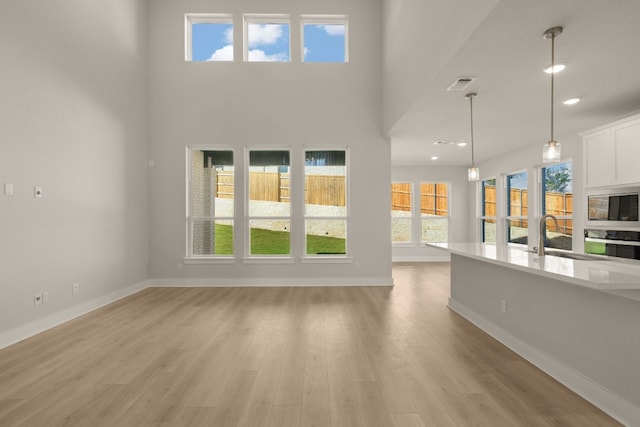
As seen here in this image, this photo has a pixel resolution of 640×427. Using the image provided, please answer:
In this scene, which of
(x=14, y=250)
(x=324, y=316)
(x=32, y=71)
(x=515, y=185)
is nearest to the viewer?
(x=14, y=250)

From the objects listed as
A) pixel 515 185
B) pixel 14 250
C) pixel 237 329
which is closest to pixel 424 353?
pixel 237 329

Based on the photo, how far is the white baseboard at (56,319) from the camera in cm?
332

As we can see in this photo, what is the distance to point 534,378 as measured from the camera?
8.36 feet

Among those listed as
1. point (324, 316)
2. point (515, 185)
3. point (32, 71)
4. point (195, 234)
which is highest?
point (32, 71)

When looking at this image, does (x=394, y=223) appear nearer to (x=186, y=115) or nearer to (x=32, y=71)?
(x=186, y=115)

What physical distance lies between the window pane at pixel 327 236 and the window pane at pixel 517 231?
3.98 m

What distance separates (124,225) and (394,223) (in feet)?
21.6

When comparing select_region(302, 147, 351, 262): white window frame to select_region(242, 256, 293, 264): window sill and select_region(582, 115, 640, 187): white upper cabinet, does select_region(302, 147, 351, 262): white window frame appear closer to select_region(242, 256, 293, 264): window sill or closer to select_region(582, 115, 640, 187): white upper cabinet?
select_region(242, 256, 293, 264): window sill

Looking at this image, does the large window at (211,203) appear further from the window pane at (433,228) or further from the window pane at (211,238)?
the window pane at (433,228)

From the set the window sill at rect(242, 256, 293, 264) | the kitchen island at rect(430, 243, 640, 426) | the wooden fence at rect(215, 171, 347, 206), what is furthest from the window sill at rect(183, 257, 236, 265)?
the kitchen island at rect(430, 243, 640, 426)

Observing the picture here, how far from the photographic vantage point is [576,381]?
2.36 m

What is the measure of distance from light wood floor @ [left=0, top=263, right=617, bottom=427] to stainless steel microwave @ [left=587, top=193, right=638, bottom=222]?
2.40 m

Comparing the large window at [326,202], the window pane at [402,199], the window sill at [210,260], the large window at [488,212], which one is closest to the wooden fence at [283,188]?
the large window at [326,202]

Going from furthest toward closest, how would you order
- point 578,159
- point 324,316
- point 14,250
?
point 578,159
point 324,316
point 14,250
